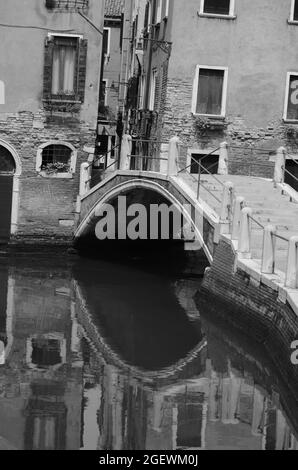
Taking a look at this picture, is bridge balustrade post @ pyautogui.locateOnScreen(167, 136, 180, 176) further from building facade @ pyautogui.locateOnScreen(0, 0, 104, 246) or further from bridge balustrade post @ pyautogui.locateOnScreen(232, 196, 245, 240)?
building facade @ pyautogui.locateOnScreen(0, 0, 104, 246)

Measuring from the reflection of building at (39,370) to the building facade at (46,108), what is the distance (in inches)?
136

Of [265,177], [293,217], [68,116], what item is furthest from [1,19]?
[293,217]

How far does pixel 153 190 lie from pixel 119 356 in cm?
598

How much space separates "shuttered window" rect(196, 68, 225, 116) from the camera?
72.9 ft

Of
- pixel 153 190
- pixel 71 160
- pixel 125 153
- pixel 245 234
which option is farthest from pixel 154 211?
pixel 245 234

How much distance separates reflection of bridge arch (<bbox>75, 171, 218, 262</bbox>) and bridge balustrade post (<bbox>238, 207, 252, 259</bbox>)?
4.46 ft

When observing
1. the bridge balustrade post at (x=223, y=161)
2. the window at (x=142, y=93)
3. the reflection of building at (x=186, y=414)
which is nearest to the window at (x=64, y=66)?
the window at (x=142, y=93)

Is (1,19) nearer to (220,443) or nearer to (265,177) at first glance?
(265,177)

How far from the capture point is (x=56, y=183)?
2409cm

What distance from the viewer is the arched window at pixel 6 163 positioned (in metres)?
23.8

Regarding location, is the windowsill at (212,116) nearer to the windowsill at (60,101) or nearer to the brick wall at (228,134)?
the brick wall at (228,134)

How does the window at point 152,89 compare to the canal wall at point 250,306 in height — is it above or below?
above

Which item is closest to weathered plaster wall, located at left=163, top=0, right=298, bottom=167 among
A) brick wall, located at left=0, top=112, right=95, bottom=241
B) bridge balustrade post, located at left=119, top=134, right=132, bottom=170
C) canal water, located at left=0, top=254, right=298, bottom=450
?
bridge balustrade post, located at left=119, top=134, right=132, bottom=170

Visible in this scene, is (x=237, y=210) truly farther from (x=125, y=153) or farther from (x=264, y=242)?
(x=125, y=153)
